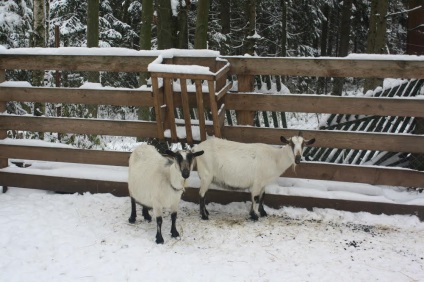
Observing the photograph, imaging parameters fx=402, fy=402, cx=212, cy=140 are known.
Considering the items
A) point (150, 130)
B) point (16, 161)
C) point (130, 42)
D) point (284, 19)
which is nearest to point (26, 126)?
point (16, 161)

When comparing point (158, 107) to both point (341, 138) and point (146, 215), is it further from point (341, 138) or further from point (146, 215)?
point (341, 138)

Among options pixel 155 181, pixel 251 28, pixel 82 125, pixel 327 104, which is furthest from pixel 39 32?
pixel 251 28

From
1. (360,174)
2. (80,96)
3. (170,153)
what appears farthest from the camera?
(80,96)

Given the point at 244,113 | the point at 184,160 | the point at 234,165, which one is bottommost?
the point at 234,165

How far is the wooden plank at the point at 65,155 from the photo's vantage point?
249 inches

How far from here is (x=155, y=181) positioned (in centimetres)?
505

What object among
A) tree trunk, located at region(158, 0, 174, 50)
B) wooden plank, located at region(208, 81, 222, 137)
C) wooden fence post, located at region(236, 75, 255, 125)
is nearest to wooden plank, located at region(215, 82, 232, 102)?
wooden plank, located at region(208, 81, 222, 137)

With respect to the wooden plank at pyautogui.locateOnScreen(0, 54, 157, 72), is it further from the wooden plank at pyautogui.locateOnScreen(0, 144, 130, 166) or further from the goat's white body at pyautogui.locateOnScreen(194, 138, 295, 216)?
the goat's white body at pyautogui.locateOnScreen(194, 138, 295, 216)

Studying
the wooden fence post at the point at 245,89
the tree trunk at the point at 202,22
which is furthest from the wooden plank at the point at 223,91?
the tree trunk at the point at 202,22

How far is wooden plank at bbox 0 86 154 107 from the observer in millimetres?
6039

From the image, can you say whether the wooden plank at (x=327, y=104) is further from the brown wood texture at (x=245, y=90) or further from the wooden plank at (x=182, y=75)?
the wooden plank at (x=182, y=75)

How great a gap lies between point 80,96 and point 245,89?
8.39 ft

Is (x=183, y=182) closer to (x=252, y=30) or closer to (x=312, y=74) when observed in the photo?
(x=312, y=74)

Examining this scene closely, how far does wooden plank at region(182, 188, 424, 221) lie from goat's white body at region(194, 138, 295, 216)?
0.40 m
